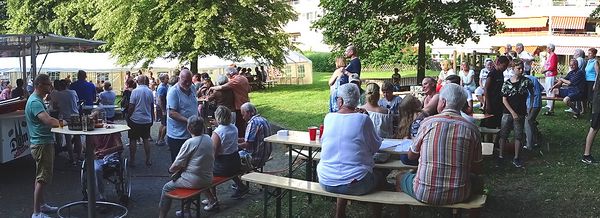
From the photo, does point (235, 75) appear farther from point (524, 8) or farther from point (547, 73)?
point (524, 8)

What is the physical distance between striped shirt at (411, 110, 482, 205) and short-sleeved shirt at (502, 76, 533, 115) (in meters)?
3.83

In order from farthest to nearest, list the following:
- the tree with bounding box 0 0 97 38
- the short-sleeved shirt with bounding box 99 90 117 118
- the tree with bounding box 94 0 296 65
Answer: the tree with bounding box 0 0 97 38 → the tree with bounding box 94 0 296 65 → the short-sleeved shirt with bounding box 99 90 117 118

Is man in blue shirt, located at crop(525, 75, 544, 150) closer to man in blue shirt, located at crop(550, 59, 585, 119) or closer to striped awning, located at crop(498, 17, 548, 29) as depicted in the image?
man in blue shirt, located at crop(550, 59, 585, 119)

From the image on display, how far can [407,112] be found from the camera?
22.6 ft

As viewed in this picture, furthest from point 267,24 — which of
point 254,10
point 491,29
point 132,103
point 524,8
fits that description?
point 524,8

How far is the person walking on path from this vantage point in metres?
9.84

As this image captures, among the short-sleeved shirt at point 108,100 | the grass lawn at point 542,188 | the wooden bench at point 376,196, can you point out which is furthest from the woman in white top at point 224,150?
the short-sleeved shirt at point 108,100

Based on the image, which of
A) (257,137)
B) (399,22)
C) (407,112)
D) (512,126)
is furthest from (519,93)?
(399,22)

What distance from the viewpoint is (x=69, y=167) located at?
32.1 feet

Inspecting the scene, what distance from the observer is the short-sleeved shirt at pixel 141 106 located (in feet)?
32.3

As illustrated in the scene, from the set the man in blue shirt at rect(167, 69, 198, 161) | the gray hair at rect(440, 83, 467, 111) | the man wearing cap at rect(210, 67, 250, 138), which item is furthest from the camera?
the man wearing cap at rect(210, 67, 250, 138)

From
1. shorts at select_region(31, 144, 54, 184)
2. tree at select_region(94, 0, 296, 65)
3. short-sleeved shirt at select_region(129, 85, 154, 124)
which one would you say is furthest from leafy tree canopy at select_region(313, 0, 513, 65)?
shorts at select_region(31, 144, 54, 184)

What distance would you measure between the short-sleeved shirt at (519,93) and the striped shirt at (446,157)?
3.83 m

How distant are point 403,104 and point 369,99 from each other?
1.81ft
